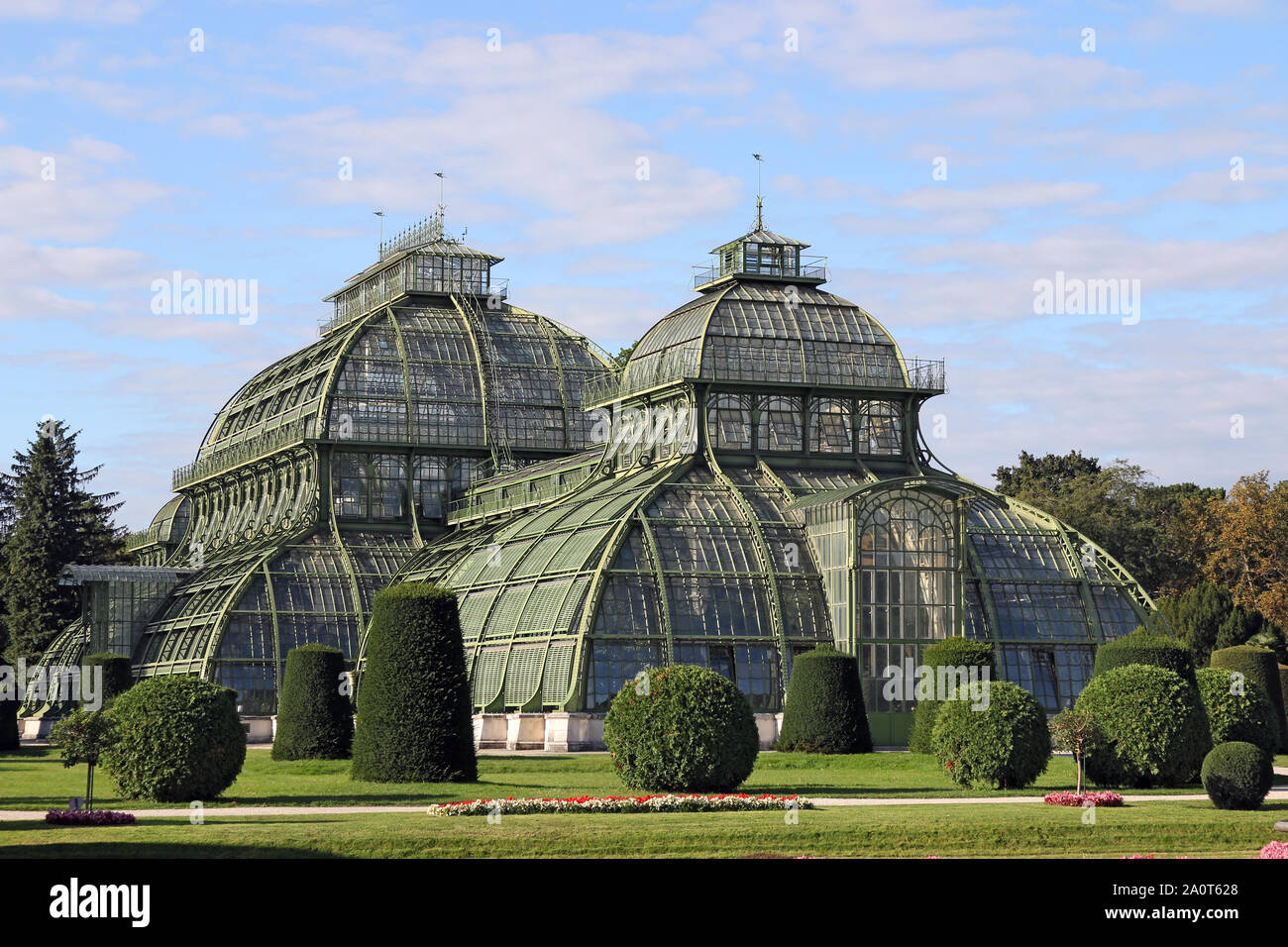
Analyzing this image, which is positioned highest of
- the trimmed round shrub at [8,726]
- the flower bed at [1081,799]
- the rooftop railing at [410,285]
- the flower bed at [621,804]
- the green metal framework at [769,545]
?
the rooftop railing at [410,285]

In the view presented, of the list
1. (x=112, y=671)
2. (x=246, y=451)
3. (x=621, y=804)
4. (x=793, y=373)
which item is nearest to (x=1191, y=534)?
(x=793, y=373)

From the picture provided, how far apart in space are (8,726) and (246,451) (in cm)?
3246

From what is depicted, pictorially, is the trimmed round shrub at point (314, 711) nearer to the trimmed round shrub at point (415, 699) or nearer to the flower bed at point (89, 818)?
the trimmed round shrub at point (415, 699)

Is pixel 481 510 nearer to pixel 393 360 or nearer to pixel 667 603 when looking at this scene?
pixel 393 360

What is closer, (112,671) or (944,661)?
(944,661)

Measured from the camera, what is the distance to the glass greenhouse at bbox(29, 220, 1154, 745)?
68.6m

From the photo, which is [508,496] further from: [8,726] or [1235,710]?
[1235,710]

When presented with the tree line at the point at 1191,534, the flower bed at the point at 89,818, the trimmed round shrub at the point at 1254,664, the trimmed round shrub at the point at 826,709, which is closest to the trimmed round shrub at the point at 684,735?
the flower bed at the point at 89,818

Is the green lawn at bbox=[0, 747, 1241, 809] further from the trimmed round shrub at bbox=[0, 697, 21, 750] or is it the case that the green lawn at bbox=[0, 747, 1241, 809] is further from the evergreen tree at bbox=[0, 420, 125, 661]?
the evergreen tree at bbox=[0, 420, 125, 661]

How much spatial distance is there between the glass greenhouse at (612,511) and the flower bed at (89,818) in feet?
96.4

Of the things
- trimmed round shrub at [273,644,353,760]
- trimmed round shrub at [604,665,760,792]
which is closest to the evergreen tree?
trimmed round shrub at [273,644,353,760]

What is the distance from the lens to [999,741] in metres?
46.0

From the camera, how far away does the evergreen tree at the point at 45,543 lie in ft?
321
